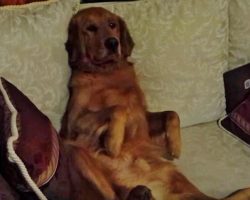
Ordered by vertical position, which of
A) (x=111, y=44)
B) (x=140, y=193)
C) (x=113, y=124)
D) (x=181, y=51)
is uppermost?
(x=111, y=44)

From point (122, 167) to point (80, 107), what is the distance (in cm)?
22

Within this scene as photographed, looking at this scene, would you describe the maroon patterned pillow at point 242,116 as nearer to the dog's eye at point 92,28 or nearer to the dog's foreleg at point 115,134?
the dog's foreleg at point 115,134

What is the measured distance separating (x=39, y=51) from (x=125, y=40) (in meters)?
0.28

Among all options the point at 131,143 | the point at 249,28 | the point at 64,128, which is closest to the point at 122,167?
the point at 131,143

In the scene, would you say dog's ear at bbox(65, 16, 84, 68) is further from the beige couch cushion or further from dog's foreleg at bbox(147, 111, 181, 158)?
the beige couch cushion

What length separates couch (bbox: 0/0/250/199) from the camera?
171 centimetres

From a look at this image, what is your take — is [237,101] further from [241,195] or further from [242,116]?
[241,195]

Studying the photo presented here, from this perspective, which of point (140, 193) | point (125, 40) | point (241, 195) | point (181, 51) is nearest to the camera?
point (140, 193)

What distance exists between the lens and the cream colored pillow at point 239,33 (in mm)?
2049

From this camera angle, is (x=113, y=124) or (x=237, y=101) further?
(x=237, y=101)

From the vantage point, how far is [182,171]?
71.9 inches

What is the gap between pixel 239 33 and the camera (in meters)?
2.08

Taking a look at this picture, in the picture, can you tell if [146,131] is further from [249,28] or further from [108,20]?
[249,28]

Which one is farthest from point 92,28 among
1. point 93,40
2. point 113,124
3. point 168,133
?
point 168,133
